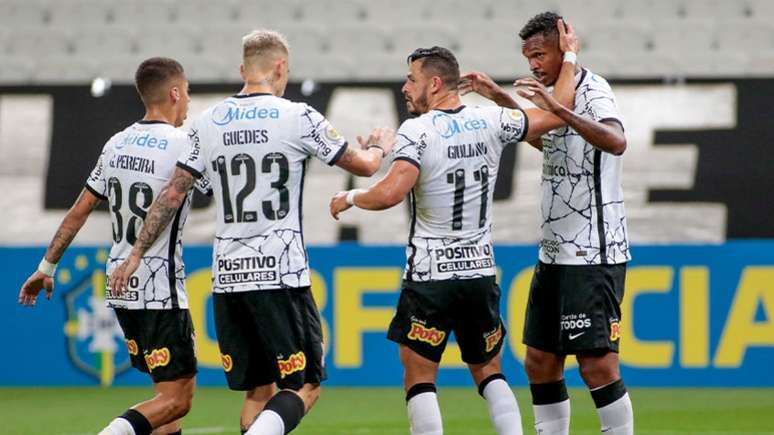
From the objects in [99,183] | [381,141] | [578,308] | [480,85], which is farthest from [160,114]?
[578,308]

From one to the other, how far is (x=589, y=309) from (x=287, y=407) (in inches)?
58.3

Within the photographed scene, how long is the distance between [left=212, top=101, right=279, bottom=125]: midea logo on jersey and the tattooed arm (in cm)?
32

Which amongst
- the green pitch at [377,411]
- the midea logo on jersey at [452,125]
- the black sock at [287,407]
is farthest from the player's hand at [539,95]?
the green pitch at [377,411]

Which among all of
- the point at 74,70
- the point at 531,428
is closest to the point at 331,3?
the point at 74,70

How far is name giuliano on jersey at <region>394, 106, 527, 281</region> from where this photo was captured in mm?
6398

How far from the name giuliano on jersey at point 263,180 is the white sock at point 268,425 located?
556 mm

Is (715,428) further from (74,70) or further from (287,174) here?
(74,70)

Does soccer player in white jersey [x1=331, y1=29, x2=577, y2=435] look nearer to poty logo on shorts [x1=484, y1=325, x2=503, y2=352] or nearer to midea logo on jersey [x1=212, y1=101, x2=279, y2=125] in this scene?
poty logo on shorts [x1=484, y1=325, x2=503, y2=352]

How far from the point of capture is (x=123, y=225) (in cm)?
675

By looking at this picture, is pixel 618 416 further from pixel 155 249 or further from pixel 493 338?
pixel 155 249

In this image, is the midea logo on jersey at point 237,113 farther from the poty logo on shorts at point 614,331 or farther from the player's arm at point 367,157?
the poty logo on shorts at point 614,331

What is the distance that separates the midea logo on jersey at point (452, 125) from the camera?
6.41 m

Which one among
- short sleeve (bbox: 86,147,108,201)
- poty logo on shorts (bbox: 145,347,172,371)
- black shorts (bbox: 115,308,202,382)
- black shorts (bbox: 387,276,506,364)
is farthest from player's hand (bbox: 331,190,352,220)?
short sleeve (bbox: 86,147,108,201)

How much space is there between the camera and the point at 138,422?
656 centimetres
